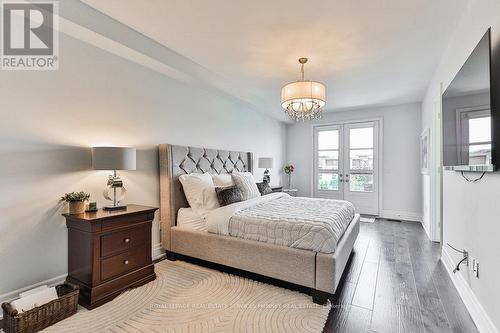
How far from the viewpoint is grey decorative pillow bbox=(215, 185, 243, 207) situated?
3.18 meters

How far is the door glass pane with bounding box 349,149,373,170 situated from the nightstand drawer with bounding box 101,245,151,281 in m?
5.24

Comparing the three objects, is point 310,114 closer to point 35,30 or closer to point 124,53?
point 124,53

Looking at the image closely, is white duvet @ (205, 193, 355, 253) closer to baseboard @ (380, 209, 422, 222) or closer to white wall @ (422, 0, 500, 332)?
white wall @ (422, 0, 500, 332)

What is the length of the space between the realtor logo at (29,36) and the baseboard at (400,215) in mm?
6425

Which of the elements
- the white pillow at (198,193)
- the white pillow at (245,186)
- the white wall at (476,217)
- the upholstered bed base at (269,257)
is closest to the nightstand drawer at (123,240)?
the upholstered bed base at (269,257)

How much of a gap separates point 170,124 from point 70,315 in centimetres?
235

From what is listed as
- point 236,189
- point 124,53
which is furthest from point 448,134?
point 124,53

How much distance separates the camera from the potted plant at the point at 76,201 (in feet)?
7.28

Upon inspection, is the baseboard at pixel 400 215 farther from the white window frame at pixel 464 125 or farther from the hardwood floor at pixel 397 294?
the white window frame at pixel 464 125

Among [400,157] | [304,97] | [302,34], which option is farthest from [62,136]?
[400,157]

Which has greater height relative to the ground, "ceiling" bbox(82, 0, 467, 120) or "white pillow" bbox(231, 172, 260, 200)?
"ceiling" bbox(82, 0, 467, 120)

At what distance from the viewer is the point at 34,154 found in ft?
7.01

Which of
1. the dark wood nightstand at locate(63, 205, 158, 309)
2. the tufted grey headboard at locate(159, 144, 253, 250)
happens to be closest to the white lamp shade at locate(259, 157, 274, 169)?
the tufted grey headboard at locate(159, 144, 253, 250)

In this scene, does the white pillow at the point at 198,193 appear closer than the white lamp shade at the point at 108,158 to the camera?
No
